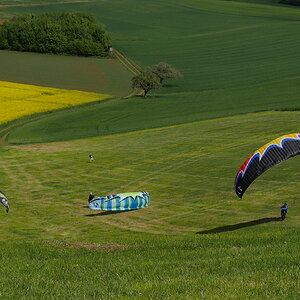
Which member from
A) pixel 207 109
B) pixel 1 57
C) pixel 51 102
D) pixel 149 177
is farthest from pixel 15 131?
pixel 1 57

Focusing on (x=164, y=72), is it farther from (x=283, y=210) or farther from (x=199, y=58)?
(x=283, y=210)

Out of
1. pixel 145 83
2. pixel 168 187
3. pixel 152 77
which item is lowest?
pixel 168 187

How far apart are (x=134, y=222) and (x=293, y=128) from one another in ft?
92.9

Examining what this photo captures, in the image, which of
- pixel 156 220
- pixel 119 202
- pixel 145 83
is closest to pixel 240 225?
pixel 156 220

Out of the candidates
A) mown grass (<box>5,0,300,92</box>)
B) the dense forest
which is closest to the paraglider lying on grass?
mown grass (<box>5,0,300,92</box>)

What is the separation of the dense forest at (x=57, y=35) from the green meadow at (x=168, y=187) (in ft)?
26.8

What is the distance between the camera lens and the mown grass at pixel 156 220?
15930 millimetres

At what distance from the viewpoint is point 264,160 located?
26125mm

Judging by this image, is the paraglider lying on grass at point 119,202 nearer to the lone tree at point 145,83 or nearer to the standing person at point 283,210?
the standing person at point 283,210

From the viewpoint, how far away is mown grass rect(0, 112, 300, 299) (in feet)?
52.3

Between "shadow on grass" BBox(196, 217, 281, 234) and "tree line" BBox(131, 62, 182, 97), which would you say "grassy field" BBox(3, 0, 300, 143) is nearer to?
"tree line" BBox(131, 62, 182, 97)

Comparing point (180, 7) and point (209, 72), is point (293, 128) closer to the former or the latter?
point (209, 72)

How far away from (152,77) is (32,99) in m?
21.1

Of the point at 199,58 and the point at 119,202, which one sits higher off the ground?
the point at 199,58
